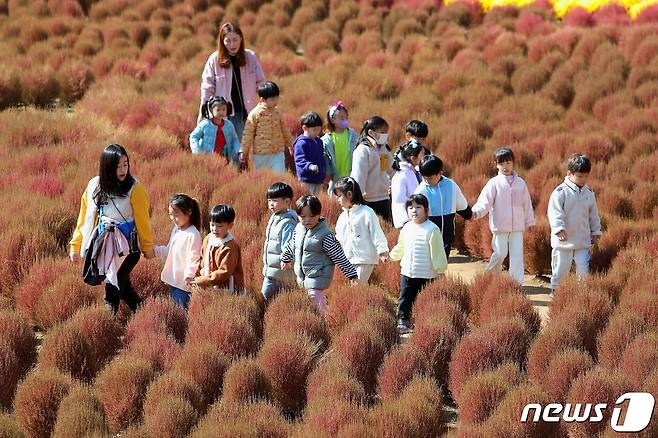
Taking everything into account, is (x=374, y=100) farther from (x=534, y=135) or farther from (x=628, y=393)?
(x=628, y=393)

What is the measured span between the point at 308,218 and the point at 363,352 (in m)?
1.10

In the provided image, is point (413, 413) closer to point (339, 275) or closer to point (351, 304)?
point (351, 304)

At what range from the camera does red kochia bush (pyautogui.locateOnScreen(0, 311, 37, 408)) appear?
679 cm

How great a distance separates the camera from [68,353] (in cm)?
694

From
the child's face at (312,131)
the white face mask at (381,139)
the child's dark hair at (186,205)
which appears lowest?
the child's dark hair at (186,205)

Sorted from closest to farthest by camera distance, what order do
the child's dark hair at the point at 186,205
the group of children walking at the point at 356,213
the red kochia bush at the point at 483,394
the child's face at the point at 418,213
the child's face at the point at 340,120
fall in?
the red kochia bush at the point at 483,394, the child's dark hair at the point at 186,205, the group of children walking at the point at 356,213, the child's face at the point at 418,213, the child's face at the point at 340,120

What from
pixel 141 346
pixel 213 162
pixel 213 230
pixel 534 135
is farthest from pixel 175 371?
pixel 534 135

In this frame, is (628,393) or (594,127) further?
(594,127)

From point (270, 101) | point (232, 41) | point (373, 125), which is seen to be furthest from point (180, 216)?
point (232, 41)

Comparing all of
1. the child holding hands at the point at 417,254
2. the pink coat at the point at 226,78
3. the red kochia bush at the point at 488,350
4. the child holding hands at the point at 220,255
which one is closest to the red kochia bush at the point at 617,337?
the red kochia bush at the point at 488,350

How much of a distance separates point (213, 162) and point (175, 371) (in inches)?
179

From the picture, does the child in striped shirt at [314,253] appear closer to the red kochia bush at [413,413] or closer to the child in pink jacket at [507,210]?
the red kochia bush at [413,413]

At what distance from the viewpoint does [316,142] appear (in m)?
9.95

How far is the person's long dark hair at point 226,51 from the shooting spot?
1081 centimetres
